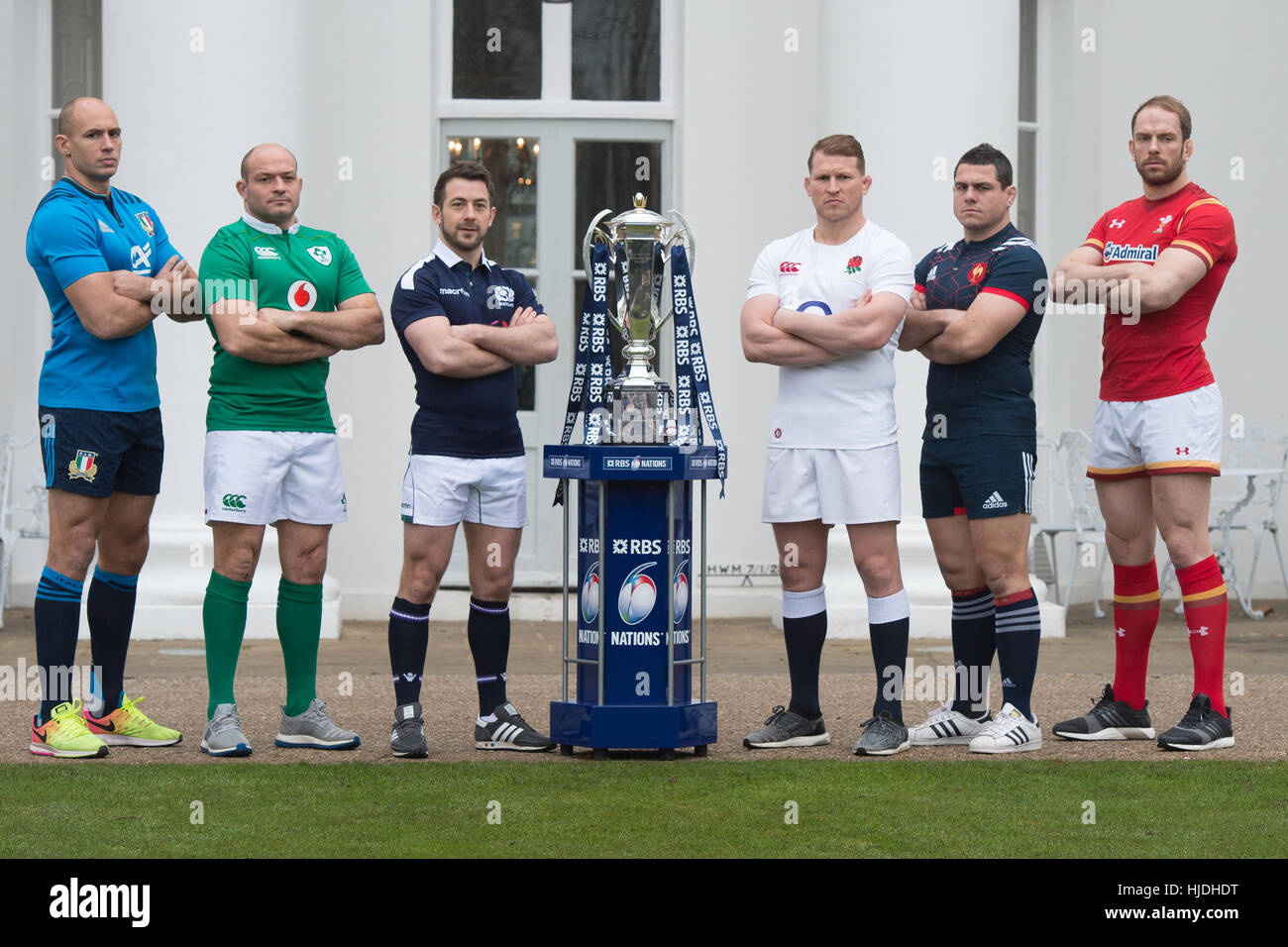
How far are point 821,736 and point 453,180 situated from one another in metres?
2.40

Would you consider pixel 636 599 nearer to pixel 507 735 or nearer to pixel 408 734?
pixel 507 735

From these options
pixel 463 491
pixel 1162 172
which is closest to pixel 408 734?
pixel 463 491

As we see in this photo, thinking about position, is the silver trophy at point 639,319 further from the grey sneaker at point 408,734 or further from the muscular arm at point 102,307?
the muscular arm at point 102,307

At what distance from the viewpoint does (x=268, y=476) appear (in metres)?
5.97

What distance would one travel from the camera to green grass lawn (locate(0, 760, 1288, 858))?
14.9ft

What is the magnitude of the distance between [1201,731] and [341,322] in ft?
11.1

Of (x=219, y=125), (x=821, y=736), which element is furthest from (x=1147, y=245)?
(x=219, y=125)

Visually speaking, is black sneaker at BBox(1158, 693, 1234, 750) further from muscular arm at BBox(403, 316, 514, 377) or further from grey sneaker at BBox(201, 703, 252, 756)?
grey sneaker at BBox(201, 703, 252, 756)

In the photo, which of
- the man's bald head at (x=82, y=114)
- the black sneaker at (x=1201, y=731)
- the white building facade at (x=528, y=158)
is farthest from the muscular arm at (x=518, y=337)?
the white building facade at (x=528, y=158)

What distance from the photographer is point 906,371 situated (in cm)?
952

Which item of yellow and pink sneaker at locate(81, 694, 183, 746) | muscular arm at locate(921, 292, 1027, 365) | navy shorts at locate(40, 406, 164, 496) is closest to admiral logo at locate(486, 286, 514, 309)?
navy shorts at locate(40, 406, 164, 496)

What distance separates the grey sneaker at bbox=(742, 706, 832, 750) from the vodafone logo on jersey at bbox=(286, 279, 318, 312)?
2.22 m

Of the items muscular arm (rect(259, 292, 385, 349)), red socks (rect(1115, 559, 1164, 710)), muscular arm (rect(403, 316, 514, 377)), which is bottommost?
red socks (rect(1115, 559, 1164, 710))

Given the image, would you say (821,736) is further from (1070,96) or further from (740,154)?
(1070,96)
